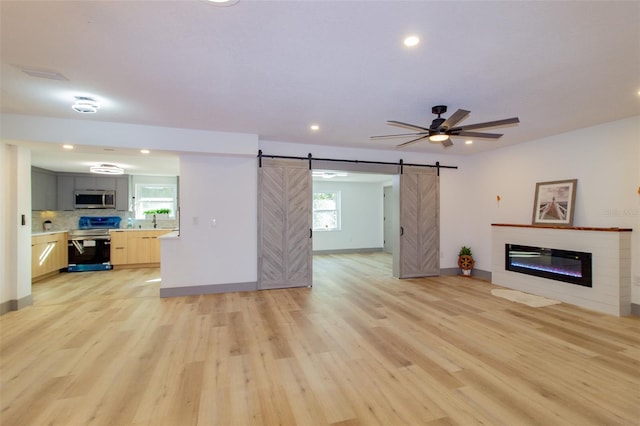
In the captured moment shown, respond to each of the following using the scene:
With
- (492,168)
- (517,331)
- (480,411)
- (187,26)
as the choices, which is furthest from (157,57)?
(492,168)

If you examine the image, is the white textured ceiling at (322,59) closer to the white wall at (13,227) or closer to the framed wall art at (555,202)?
the white wall at (13,227)

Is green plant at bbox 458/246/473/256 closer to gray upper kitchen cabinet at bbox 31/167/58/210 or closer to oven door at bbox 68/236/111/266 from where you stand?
oven door at bbox 68/236/111/266

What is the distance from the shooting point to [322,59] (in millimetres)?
2490

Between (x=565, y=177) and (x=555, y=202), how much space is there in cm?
44

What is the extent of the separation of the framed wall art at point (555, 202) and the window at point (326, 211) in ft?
19.1

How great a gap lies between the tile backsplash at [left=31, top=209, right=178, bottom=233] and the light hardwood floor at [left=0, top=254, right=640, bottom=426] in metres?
3.88

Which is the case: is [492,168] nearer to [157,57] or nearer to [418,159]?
[418,159]

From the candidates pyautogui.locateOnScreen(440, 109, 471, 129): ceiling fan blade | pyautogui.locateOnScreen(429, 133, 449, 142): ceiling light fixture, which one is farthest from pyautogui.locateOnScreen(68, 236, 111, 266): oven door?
pyautogui.locateOnScreen(440, 109, 471, 129): ceiling fan blade

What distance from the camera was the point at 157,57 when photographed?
96.7 inches

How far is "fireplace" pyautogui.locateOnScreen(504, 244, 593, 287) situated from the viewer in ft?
13.9

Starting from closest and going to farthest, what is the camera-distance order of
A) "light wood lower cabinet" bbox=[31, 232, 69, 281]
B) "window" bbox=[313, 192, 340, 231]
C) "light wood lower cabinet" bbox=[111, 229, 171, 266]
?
1. "light wood lower cabinet" bbox=[31, 232, 69, 281]
2. "light wood lower cabinet" bbox=[111, 229, 171, 266]
3. "window" bbox=[313, 192, 340, 231]

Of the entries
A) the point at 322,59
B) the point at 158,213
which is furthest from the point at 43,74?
the point at 158,213

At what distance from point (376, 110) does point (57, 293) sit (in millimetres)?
6165

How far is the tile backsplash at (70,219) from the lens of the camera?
7133 mm
